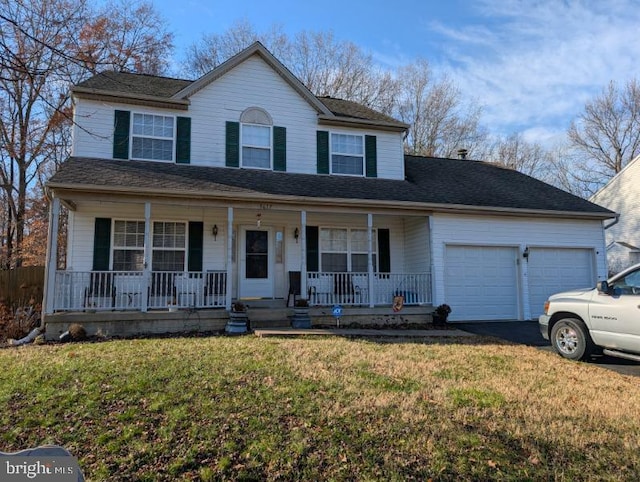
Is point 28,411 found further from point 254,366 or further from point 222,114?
point 222,114

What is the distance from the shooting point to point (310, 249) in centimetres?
1205

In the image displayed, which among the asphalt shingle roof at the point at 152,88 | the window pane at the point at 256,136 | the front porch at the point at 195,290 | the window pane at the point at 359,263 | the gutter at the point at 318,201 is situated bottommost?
the front porch at the point at 195,290

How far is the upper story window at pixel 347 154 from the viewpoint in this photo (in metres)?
12.5

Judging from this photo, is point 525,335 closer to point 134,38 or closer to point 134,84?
point 134,84

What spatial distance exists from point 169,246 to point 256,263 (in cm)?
233

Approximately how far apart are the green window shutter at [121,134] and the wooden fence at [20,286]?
13.6ft

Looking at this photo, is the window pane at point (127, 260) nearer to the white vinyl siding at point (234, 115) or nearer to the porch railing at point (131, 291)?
the porch railing at point (131, 291)

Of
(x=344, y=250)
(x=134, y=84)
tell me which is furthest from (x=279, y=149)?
(x=134, y=84)

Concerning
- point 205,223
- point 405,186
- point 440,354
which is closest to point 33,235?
point 205,223

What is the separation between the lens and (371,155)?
42.0 feet

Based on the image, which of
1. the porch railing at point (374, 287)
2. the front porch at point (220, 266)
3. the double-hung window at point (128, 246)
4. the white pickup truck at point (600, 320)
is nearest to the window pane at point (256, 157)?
the front porch at point (220, 266)

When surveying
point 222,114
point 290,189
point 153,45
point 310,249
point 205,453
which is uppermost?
point 153,45

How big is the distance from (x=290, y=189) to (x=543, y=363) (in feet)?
22.2

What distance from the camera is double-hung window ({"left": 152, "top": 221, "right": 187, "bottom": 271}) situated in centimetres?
1095
